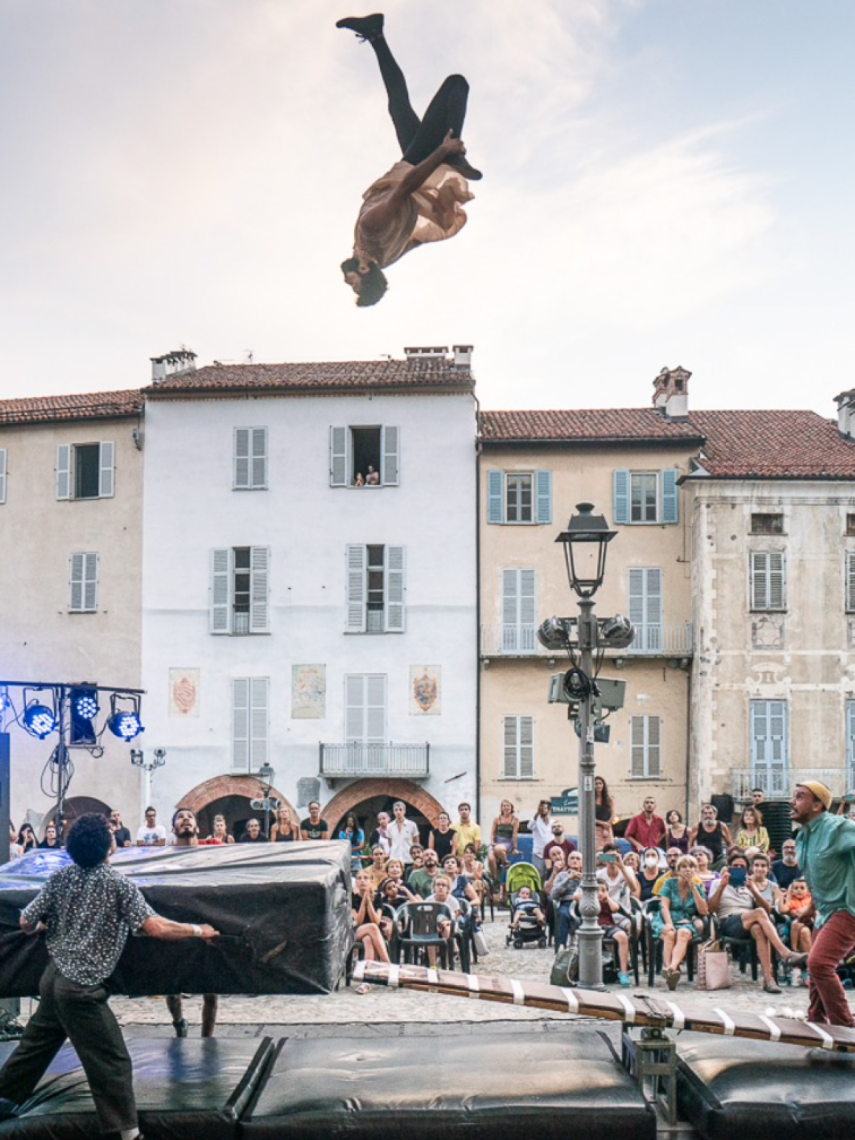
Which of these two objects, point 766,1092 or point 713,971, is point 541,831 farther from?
point 766,1092

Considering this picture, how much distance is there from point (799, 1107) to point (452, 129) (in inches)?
228

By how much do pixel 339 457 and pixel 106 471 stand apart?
5.22m

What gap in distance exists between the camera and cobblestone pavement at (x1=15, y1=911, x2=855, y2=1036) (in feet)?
38.1

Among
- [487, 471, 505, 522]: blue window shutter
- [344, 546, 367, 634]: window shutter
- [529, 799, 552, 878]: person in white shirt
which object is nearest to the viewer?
[529, 799, 552, 878]: person in white shirt

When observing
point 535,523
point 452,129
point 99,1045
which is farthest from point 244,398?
point 99,1045

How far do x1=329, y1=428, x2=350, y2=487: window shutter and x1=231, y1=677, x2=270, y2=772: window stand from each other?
454cm

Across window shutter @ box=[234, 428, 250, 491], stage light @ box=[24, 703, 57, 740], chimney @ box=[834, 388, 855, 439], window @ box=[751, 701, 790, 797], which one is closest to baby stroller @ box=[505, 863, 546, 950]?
stage light @ box=[24, 703, 57, 740]

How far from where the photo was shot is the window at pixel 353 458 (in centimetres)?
2983

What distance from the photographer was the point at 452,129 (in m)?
8.45

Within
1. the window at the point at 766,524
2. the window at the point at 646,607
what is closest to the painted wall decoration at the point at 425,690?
the window at the point at 646,607

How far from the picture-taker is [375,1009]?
1262 cm

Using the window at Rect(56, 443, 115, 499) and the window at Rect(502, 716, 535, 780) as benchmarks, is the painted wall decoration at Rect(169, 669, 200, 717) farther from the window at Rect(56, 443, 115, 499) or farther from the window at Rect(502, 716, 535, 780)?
the window at Rect(502, 716, 535, 780)

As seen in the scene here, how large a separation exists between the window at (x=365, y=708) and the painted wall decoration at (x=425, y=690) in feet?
2.02

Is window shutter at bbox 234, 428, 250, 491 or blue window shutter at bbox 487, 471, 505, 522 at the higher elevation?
window shutter at bbox 234, 428, 250, 491
